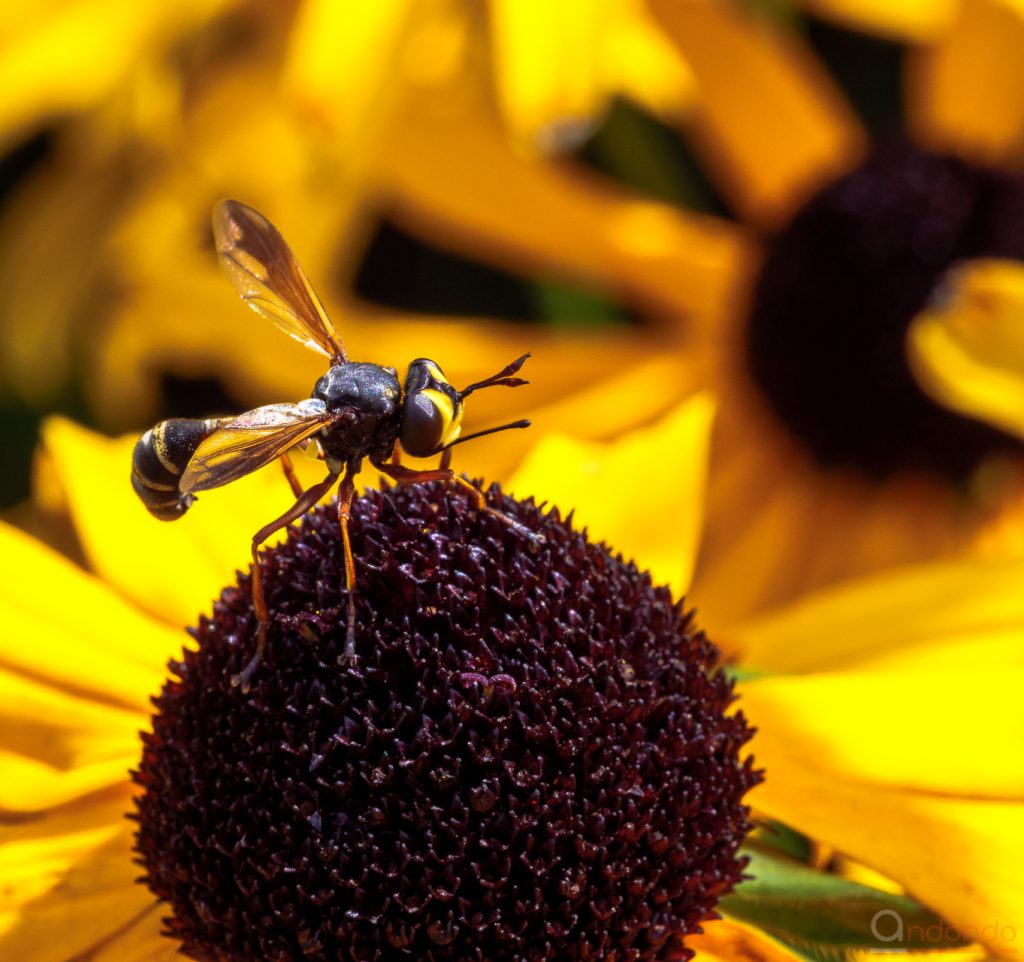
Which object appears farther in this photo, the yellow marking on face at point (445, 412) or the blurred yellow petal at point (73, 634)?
the blurred yellow petal at point (73, 634)

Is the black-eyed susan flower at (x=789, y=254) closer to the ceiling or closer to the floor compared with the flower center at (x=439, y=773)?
closer to the ceiling

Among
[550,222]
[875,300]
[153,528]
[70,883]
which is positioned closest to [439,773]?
[70,883]

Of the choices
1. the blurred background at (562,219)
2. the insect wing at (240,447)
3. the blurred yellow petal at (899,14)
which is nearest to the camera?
the insect wing at (240,447)

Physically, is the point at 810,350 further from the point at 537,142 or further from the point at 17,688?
the point at 17,688

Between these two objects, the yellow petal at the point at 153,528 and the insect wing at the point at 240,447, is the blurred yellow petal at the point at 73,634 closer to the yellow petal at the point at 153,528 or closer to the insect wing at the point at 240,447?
the yellow petal at the point at 153,528

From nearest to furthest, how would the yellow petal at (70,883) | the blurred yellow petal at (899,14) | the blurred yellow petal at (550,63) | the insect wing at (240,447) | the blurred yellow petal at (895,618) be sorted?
the insect wing at (240,447) < the yellow petal at (70,883) < the blurred yellow petal at (895,618) < the blurred yellow petal at (550,63) < the blurred yellow petal at (899,14)

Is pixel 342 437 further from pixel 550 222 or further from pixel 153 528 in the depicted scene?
pixel 550 222

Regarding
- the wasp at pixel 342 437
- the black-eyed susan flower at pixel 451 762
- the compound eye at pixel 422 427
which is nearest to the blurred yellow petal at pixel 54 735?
the black-eyed susan flower at pixel 451 762
